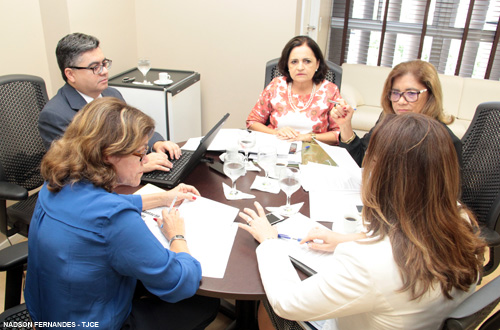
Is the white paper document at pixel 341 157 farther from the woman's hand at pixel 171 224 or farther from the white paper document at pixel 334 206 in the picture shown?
the woman's hand at pixel 171 224

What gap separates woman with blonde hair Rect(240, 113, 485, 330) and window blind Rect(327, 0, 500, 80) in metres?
4.22

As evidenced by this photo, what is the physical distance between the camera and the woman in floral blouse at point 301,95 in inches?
94.3

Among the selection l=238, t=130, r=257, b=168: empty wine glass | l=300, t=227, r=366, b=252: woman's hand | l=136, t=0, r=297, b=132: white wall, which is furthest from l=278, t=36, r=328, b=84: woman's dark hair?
l=300, t=227, r=366, b=252: woman's hand

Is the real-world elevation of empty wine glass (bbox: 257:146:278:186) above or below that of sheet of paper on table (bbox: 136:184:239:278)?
above

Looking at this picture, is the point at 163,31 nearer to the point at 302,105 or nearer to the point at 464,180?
the point at 302,105

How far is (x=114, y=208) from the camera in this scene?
1024mm

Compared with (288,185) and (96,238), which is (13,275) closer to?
(96,238)

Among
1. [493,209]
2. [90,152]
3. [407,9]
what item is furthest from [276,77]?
[407,9]

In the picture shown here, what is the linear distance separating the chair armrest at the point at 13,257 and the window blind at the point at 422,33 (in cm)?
447

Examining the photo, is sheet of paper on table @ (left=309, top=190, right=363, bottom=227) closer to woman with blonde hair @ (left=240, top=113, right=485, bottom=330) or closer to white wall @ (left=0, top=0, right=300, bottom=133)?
woman with blonde hair @ (left=240, top=113, right=485, bottom=330)

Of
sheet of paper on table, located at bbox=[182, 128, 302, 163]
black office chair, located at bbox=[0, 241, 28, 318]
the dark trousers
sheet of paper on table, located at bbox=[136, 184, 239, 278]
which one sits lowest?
the dark trousers

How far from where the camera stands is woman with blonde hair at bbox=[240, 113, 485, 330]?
900mm

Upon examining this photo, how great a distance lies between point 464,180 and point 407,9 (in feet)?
11.4

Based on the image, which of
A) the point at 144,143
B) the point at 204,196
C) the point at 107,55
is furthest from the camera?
the point at 107,55
